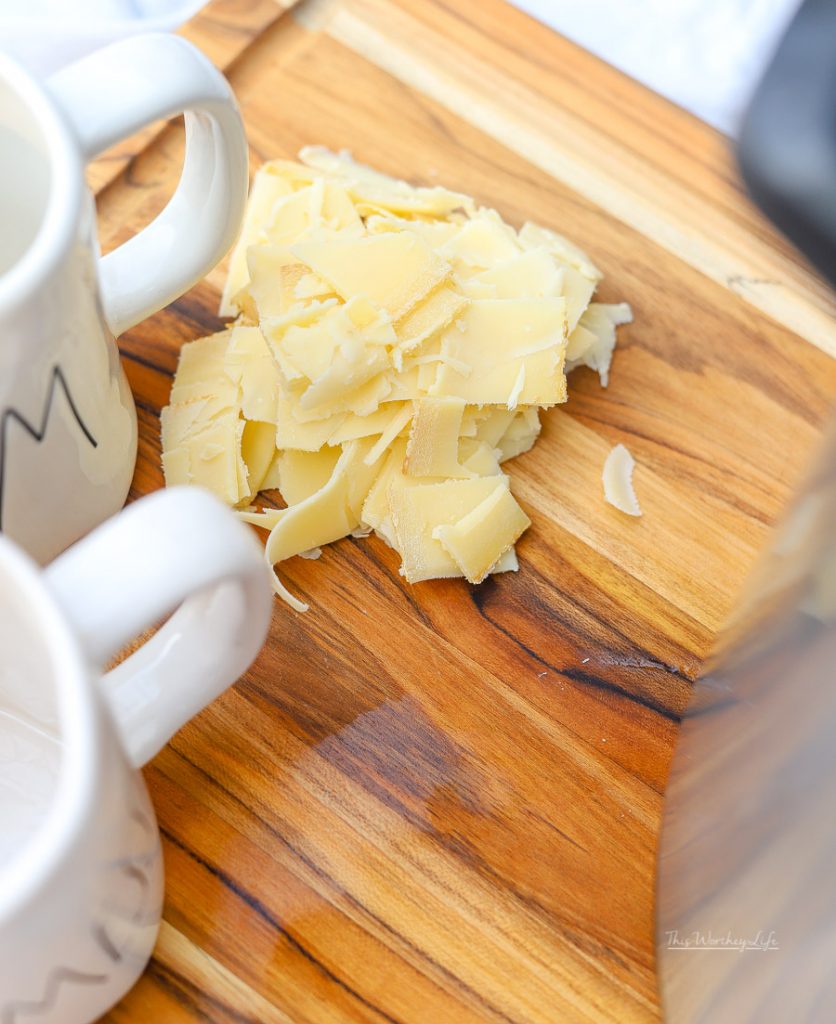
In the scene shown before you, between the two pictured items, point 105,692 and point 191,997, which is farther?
point 191,997

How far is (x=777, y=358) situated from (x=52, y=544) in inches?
17.8

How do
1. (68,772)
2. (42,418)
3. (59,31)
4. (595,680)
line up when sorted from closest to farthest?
(68,772)
(42,418)
(595,680)
(59,31)

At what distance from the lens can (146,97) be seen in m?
0.45

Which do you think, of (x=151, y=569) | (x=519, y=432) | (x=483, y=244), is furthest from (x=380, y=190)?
(x=151, y=569)

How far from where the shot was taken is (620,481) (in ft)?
2.11

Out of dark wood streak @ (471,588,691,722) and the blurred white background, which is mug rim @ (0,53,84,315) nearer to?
dark wood streak @ (471,588,691,722)

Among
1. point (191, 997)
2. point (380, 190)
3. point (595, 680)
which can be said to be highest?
point (380, 190)

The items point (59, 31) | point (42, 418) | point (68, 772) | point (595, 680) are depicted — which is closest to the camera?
point (68, 772)

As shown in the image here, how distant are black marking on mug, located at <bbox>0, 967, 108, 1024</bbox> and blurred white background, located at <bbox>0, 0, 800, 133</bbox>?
0.74 metres

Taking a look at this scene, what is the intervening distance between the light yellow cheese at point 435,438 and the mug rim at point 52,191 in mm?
225

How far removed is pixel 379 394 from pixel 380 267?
0.07 metres

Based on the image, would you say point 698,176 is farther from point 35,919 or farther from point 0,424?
point 35,919

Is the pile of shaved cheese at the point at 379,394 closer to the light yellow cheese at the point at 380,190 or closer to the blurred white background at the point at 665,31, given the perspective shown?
the light yellow cheese at the point at 380,190

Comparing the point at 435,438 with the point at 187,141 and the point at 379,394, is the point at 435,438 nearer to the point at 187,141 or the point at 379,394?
the point at 379,394
